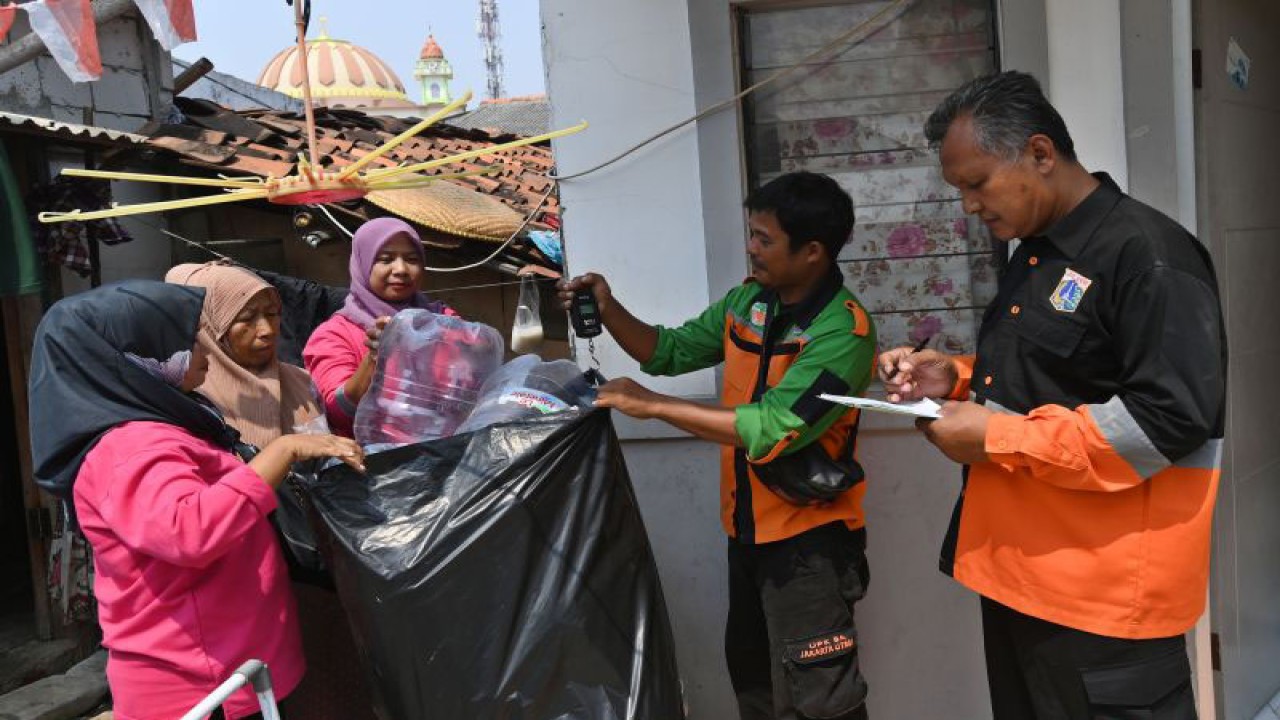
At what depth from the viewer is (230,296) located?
2.64 meters

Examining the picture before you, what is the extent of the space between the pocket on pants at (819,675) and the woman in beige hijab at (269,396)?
1.15 m

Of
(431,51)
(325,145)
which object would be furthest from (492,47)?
(325,145)

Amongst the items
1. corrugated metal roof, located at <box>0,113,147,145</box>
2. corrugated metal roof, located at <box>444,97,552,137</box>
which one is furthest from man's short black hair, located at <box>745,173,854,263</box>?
corrugated metal roof, located at <box>444,97,552,137</box>

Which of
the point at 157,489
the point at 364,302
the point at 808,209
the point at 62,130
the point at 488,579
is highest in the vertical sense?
the point at 62,130

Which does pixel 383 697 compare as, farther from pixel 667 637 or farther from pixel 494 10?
pixel 494 10

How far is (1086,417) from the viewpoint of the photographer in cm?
192

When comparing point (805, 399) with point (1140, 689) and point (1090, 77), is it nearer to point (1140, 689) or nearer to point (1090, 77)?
point (1140, 689)

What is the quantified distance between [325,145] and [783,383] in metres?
5.33

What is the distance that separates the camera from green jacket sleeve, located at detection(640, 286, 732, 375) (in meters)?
2.95

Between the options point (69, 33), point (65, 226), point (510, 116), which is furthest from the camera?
point (510, 116)

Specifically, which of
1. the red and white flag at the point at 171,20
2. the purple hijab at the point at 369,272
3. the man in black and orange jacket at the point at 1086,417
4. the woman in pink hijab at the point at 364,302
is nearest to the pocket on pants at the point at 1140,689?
the man in black and orange jacket at the point at 1086,417

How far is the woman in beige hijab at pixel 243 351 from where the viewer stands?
2639mm

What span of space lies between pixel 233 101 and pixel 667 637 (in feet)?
28.7

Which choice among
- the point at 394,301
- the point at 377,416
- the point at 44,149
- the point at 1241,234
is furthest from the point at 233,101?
the point at 1241,234
